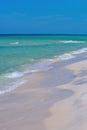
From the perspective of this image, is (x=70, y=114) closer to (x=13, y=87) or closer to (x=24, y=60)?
(x=13, y=87)

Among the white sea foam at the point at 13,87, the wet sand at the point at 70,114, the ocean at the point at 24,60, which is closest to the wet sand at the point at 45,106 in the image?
the wet sand at the point at 70,114

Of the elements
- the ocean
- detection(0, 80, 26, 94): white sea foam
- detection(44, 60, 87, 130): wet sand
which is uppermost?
detection(44, 60, 87, 130): wet sand

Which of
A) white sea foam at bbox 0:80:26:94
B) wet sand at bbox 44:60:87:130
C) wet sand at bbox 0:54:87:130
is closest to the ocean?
white sea foam at bbox 0:80:26:94

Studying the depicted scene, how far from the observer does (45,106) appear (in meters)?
5.46

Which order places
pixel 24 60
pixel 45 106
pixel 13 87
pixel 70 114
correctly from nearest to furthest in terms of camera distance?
pixel 70 114, pixel 45 106, pixel 13 87, pixel 24 60

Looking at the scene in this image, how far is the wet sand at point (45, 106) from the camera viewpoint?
446 cm

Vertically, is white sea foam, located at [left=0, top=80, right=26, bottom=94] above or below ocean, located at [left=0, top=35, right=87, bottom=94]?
above

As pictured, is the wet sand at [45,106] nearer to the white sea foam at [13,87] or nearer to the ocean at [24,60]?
the white sea foam at [13,87]

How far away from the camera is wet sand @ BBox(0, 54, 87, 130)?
14.6ft

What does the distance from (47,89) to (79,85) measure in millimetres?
793

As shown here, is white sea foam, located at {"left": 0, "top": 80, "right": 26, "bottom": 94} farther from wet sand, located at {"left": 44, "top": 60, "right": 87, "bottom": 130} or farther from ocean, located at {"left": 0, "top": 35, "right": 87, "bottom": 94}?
wet sand, located at {"left": 44, "top": 60, "right": 87, "bottom": 130}

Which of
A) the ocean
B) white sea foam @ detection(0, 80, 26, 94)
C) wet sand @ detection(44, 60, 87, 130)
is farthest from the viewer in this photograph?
the ocean

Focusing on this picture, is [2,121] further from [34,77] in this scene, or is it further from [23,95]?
[34,77]

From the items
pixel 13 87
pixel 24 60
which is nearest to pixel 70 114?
pixel 13 87
